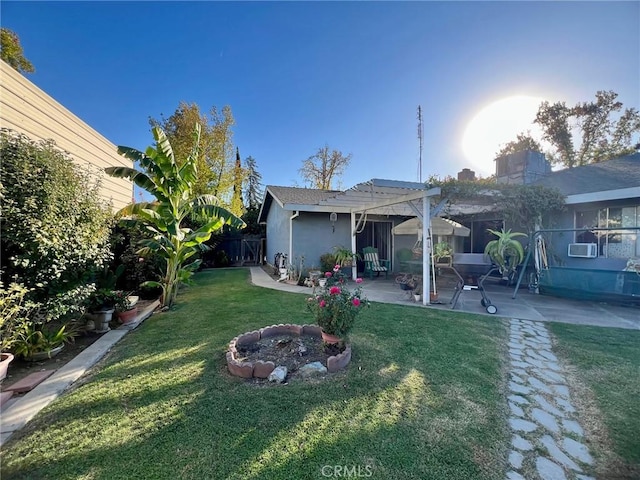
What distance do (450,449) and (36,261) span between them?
5.30 m

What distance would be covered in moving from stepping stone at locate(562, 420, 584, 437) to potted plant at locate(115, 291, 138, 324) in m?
7.13

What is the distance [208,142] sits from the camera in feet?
65.3

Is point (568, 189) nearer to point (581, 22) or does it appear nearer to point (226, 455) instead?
point (581, 22)

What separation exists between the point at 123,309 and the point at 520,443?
6704 mm

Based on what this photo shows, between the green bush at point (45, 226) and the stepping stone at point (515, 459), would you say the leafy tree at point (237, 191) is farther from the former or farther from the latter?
the stepping stone at point (515, 459)

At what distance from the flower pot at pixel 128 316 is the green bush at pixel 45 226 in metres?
1.37

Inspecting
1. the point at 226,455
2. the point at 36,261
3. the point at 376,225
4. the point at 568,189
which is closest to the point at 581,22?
the point at 568,189

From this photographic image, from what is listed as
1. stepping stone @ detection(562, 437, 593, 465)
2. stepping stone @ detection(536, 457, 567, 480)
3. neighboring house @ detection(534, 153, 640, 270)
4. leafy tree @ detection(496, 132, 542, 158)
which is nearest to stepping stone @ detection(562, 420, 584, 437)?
stepping stone @ detection(562, 437, 593, 465)

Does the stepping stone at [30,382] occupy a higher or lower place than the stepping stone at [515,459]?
higher

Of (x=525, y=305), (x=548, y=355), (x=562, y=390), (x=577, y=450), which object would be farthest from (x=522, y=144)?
(x=577, y=450)

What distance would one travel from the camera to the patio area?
19.5ft

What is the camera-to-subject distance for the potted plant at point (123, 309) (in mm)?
5568

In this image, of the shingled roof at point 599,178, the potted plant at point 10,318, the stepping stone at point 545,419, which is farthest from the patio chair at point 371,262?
the potted plant at point 10,318

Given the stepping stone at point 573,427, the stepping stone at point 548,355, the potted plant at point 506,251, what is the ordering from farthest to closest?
the potted plant at point 506,251 → the stepping stone at point 548,355 → the stepping stone at point 573,427
